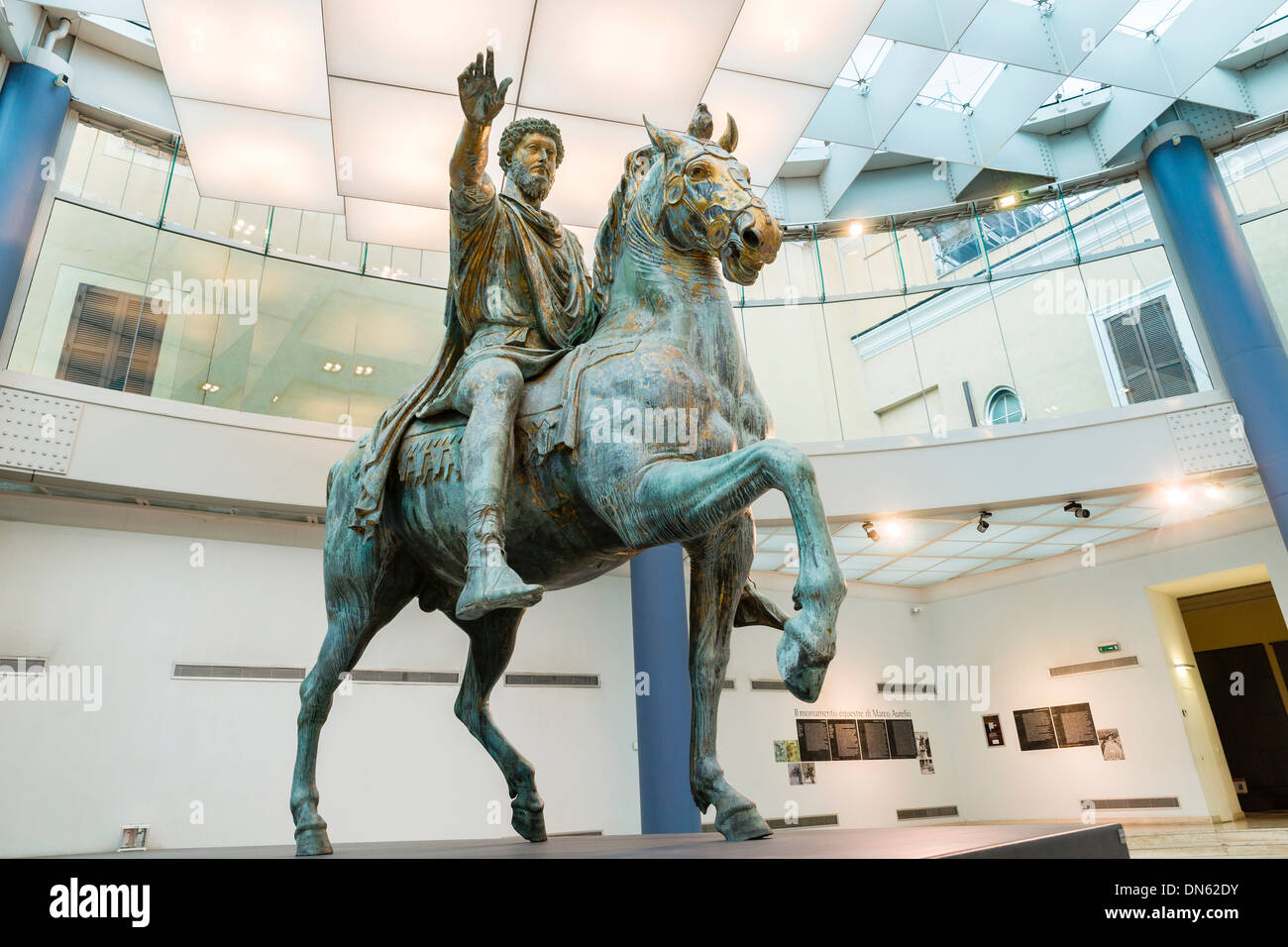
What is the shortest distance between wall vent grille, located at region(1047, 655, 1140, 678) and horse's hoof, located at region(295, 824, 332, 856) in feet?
46.4

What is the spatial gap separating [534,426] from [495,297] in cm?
67

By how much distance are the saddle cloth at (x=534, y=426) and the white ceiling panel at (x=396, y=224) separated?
697 cm

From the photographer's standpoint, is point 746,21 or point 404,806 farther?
point 404,806

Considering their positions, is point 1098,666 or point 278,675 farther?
point 1098,666

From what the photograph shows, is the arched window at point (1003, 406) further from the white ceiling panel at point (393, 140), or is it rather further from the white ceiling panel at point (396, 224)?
the white ceiling panel at point (396, 224)

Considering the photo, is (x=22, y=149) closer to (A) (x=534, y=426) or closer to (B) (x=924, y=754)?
(A) (x=534, y=426)

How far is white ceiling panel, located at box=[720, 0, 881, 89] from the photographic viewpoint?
7094 millimetres

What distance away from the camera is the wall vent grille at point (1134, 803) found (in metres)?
12.4

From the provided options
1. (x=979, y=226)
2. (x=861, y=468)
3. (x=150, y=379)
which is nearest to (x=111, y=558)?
(x=150, y=379)

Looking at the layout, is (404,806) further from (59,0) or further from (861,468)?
(59,0)

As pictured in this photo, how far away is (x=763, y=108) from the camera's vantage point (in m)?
8.09

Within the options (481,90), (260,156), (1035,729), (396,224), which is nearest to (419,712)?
(396,224)

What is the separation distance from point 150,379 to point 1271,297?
1378 cm
